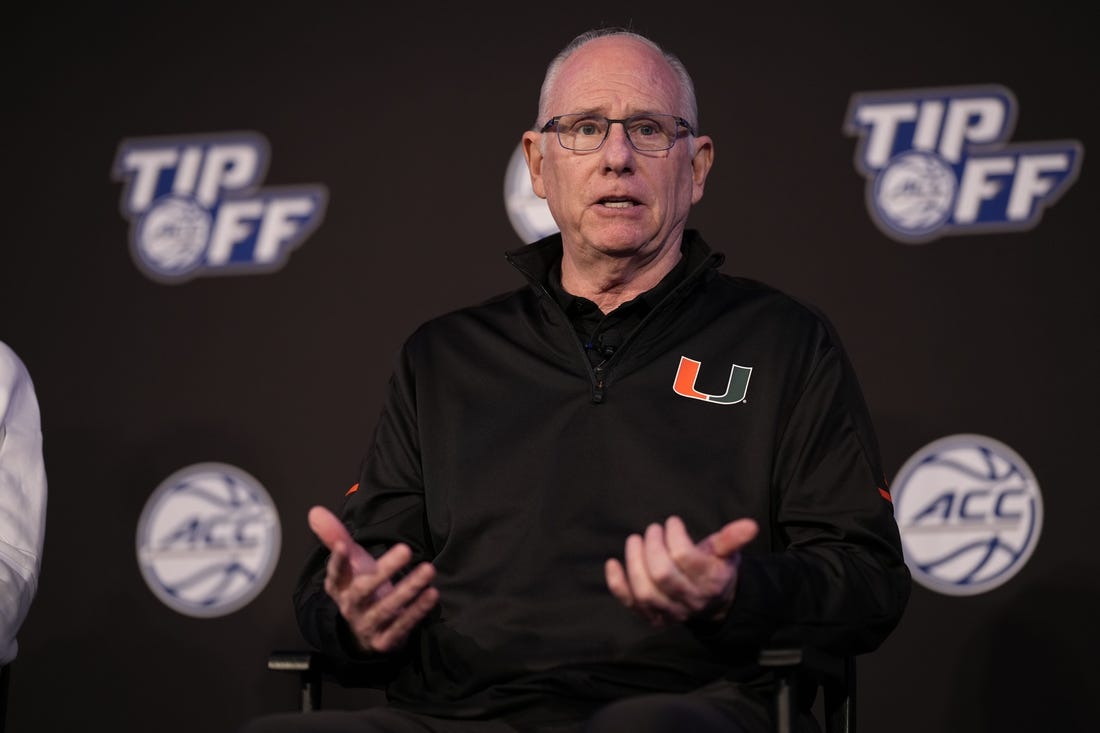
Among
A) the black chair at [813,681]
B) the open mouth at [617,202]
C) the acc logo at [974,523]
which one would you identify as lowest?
the black chair at [813,681]

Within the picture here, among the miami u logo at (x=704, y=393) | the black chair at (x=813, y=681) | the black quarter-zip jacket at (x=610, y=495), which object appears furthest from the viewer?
the miami u logo at (x=704, y=393)

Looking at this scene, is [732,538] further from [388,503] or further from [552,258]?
[552,258]

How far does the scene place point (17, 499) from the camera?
242cm

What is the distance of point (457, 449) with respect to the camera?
2.21 m

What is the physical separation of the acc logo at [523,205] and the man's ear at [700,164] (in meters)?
1.06

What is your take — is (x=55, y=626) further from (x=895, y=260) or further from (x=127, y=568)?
(x=895, y=260)

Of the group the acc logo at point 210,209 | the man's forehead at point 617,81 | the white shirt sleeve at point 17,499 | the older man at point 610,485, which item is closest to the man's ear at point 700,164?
the older man at point 610,485

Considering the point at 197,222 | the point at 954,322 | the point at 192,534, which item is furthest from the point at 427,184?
the point at 954,322

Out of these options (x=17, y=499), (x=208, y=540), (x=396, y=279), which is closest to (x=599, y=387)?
(x=17, y=499)

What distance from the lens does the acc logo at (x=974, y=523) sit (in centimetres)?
314

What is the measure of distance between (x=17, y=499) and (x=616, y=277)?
1148 millimetres

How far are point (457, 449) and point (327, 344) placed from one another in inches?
57.1

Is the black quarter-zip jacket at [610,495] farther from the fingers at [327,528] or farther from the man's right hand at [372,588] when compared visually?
the fingers at [327,528]

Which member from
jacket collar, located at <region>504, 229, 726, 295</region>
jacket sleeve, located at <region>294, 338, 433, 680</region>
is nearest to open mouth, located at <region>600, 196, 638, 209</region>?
jacket collar, located at <region>504, 229, 726, 295</region>
